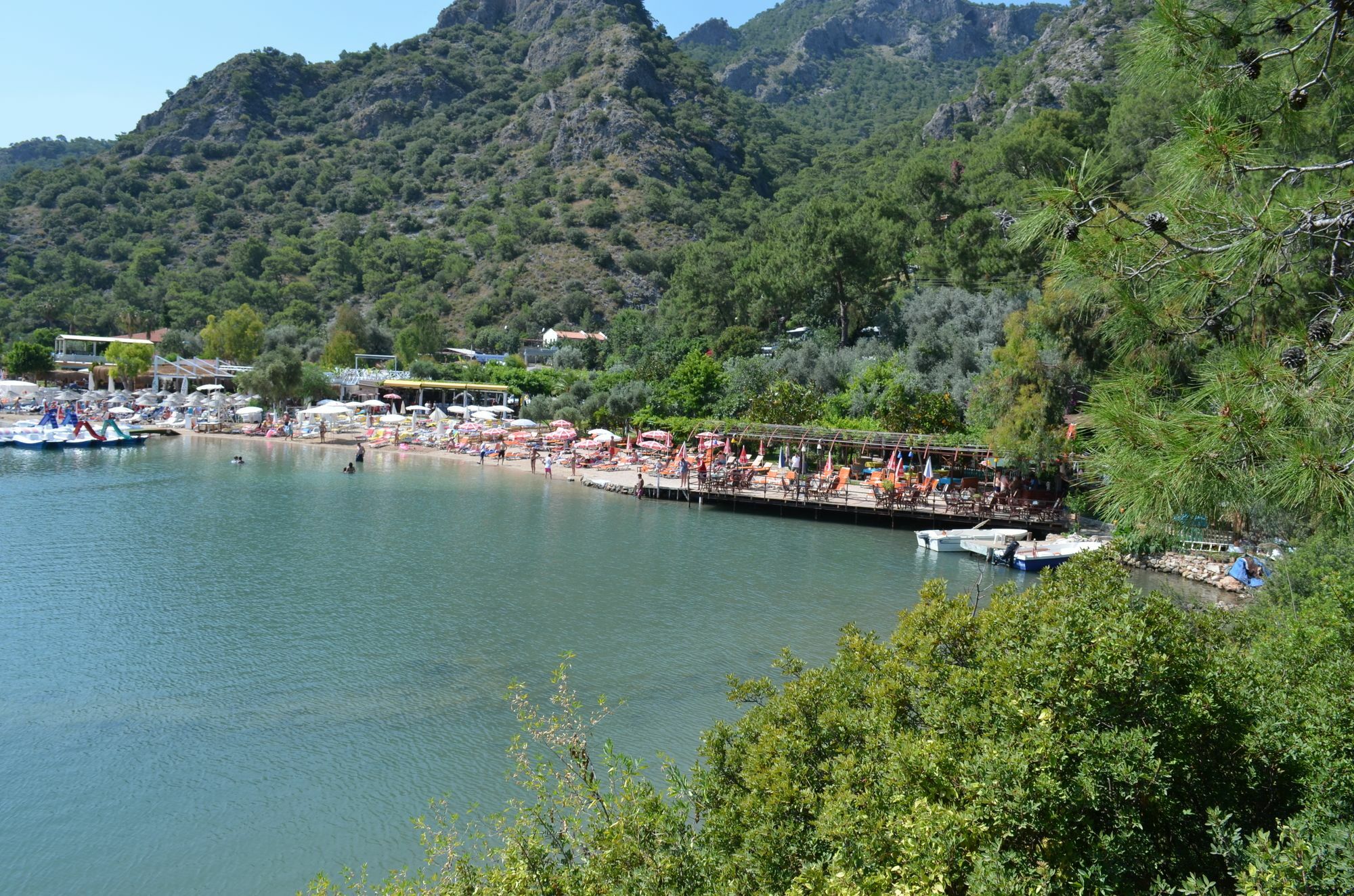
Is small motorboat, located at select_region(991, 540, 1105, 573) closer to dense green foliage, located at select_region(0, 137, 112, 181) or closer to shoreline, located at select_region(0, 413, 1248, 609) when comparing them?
shoreline, located at select_region(0, 413, 1248, 609)

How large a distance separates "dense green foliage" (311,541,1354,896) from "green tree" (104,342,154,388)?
A: 222 feet

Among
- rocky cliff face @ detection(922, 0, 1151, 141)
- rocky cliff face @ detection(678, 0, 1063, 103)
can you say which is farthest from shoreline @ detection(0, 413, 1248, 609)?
rocky cliff face @ detection(678, 0, 1063, 103)

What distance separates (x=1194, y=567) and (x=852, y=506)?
418 inches

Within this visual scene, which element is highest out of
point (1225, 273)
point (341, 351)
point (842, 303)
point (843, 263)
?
point (843, 263)

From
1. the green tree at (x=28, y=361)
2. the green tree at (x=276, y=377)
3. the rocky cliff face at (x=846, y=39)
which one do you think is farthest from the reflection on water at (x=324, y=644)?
the rocky cliff face at (x=846, y=39)

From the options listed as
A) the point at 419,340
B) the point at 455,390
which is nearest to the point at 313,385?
the point at 455,390

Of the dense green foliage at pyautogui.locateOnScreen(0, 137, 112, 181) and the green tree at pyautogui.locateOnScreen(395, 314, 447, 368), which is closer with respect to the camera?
the green tree at pyautogui.locateOnScreen(395, 314, 447, 368)

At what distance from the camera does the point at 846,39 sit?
175625mm

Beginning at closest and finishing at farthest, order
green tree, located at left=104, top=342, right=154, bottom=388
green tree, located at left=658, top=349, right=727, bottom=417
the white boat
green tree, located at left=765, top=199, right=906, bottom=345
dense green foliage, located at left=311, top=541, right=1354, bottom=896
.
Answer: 1. dense green foliage, located at left=311, top=541, right=1354, bottom=896
2. the white boat
3. green tree, located at left=658, top=349, right=727, bottom=417
4. green tree, located at left=765, top=199, right=906, bottom=345
5. green tree, located at left=104, top=342, right=154, bottom=388

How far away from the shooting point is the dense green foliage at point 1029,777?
13.0ft

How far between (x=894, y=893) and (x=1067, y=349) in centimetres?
2481

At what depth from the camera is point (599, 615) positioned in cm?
1850

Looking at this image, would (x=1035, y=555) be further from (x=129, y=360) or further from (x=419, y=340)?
(x=129, y=360)

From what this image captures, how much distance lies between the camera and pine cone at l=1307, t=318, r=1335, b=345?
168 inches
